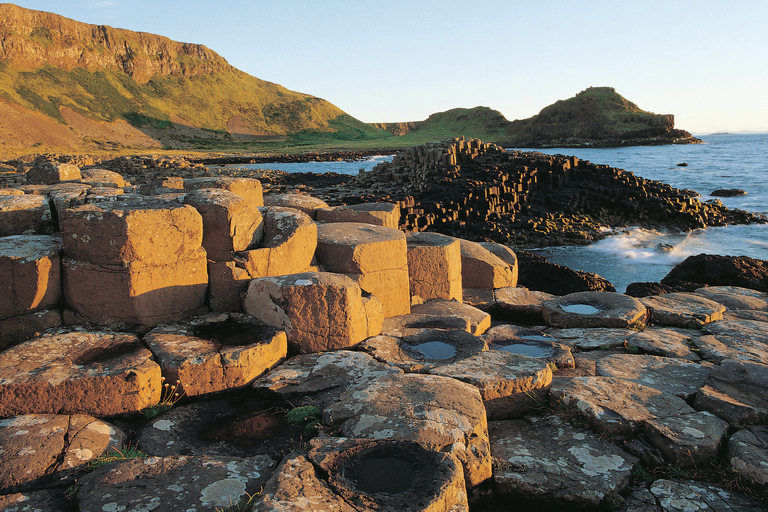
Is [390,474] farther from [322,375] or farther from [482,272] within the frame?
[482,272]

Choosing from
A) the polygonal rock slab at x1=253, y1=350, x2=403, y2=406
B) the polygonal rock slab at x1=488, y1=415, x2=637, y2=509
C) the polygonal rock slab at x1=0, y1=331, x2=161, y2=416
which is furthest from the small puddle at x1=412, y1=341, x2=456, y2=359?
the polygonal rock slab at x1=0, y1=331, x2=161, y2=416

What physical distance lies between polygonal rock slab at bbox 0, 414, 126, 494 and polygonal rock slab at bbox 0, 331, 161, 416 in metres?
0.11

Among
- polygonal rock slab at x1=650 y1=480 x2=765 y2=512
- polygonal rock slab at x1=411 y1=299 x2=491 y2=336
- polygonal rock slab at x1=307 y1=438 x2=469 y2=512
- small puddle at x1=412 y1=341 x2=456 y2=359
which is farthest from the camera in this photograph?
polygonal rock slab at x1=411 y1=299 x2=491 y2=336

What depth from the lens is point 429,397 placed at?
396 cm

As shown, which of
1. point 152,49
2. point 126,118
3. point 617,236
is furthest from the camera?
point 152,49

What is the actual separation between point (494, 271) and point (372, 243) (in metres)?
3.35

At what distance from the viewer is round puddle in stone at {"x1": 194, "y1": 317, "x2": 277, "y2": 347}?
4930 mm

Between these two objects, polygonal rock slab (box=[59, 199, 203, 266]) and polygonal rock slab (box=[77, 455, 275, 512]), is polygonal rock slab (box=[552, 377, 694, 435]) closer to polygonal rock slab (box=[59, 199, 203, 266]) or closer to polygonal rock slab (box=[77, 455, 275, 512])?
polygonal rock slab (box=[77, 455, 275, 512])

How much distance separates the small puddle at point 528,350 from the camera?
18.7ft

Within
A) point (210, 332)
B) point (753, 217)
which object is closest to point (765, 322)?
point (210, 332)

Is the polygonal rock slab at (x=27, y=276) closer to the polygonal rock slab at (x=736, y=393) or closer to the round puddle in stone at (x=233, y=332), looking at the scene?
the round puddle in stone at (x=233, y=332)

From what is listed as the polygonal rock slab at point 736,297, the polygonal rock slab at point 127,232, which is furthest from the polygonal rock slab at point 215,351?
the polygonal rock slab at point 736,297

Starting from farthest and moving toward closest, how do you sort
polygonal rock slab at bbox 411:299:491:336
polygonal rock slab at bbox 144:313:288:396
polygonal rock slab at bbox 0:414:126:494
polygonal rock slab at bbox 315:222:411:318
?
polygonal rock slab at bbox 411:299:491:336 < polygonal rock slab at bbox 315:222:411:318 < polygonal rock slab at bbox 144:313:288:396 < polygonal rock slab at bbox 0:414:126:494

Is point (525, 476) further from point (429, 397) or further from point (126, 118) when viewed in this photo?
point (126, 118)
